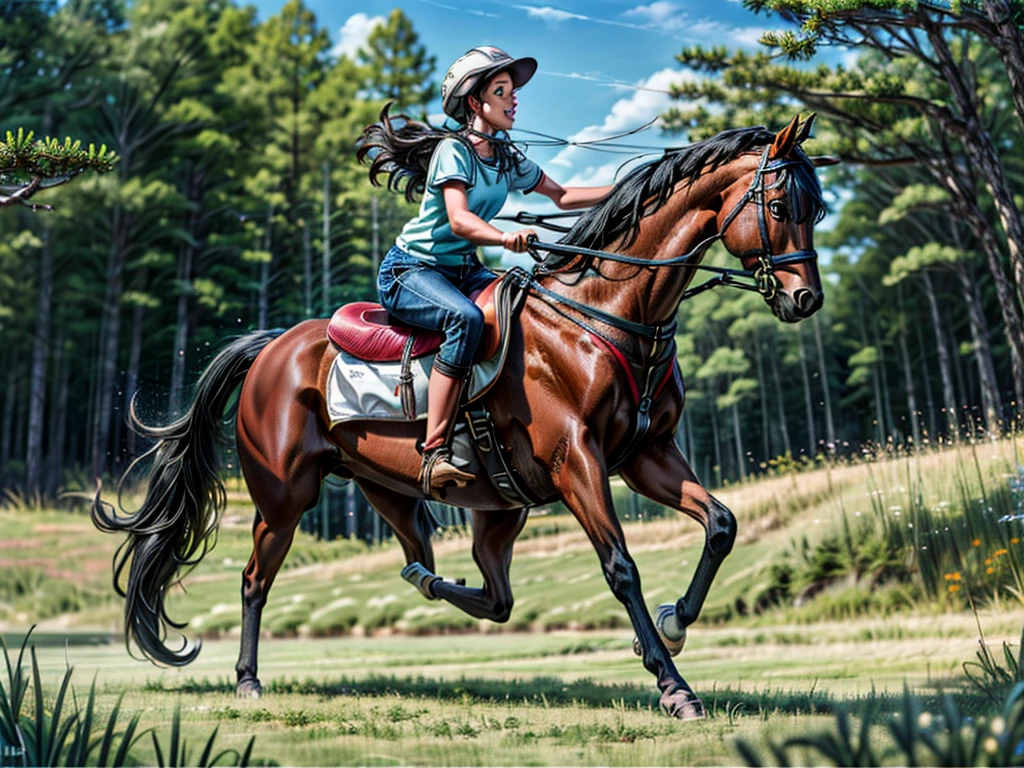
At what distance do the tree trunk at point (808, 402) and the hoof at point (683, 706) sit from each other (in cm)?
744

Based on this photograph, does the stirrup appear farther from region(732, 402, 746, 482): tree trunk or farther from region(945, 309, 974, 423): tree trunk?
region(945, 309, 974, 423): tree trunk

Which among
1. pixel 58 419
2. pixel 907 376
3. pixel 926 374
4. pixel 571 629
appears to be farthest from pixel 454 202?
pixel 58 419

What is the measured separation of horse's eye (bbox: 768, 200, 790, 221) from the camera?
12.4 ft

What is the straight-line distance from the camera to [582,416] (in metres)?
4.05

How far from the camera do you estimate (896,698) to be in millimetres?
4406

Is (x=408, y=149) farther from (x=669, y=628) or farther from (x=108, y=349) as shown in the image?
(x=108, y=349)

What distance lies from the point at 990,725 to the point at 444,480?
7.92 ft

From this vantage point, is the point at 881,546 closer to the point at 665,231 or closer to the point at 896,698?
the point at 896,698

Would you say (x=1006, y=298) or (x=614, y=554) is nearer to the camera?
(x=614, y=554)

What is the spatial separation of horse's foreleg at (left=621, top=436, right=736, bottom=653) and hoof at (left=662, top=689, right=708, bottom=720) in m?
0.29

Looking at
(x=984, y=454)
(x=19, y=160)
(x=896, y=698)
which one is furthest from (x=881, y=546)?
(x=19, y=160)

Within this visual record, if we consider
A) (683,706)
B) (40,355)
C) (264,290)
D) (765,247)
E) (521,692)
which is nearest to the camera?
(683,706)

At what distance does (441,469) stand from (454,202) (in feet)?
3.92

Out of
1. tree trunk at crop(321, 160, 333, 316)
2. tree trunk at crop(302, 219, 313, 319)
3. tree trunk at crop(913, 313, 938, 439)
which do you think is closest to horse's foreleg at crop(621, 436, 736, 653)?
tree trunk at crop(913, 313, 938, 439)
